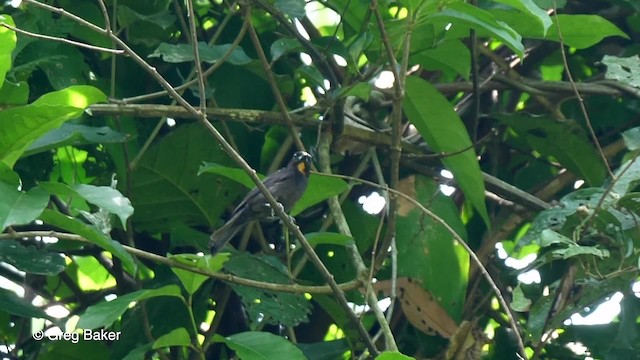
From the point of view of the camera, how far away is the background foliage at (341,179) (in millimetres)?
3268

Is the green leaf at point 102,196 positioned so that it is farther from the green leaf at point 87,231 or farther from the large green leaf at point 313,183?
the large green leaf at point 313,183

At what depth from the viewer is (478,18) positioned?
2986 millimetres

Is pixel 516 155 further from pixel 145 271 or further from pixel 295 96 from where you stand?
pixel 145 271

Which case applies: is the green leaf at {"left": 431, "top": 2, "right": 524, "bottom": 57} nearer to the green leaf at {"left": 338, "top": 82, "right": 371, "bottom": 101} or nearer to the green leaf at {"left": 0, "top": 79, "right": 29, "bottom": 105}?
the green leaf at {"left": 338, "top": 82, "right": 371, "bottom": 101}

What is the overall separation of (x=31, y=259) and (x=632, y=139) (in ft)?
6.81

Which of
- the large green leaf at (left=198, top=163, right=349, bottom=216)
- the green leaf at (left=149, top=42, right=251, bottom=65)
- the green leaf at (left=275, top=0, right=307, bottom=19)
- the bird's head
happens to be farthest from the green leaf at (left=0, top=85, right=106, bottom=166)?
the bird's head

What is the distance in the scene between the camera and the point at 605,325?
3.77 m

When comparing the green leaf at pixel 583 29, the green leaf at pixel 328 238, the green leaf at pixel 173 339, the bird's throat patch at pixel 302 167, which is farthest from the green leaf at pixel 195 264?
the green leaf at pixel 583 29

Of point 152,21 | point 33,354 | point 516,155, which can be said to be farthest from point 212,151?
point 516,155

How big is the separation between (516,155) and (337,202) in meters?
1.20

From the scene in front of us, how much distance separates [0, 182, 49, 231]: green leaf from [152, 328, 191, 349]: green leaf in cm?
60

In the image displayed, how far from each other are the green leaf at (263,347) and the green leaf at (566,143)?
5.40ft

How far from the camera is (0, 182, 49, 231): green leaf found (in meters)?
2.48

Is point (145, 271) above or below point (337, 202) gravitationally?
below
